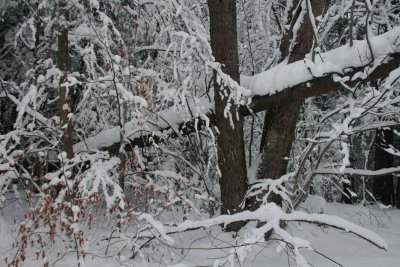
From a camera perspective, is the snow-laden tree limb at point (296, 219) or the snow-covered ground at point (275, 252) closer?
the snow-laden tree limb at point (296, 219)

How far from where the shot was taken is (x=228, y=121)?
4.72 meters

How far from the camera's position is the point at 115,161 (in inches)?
184

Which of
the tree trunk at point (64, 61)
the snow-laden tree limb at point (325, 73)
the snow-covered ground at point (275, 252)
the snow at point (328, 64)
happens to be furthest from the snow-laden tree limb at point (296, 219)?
the tree trunk at point (64, 61)

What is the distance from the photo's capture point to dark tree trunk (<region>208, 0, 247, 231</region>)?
4.75 meters

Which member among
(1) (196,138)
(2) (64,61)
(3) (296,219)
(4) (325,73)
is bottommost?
(3) (296,219)

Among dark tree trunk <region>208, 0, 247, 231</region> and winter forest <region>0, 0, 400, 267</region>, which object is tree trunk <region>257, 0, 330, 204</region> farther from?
dark tree trunk <region>208, 0, 247, 231</region>

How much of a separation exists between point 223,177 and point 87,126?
3.08m

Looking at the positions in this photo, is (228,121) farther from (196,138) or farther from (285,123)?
(196,138)

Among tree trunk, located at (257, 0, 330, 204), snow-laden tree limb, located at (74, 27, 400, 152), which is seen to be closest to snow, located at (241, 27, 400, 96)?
snow-laden tree limb, located at (74, 27, 400, 152)

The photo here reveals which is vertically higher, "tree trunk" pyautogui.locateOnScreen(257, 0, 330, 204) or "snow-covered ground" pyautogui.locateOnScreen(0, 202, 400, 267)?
"tree trunk" pyautogui.locateOnScreen(257, 0, 330, 204)

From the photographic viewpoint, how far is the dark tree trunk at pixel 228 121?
475cm

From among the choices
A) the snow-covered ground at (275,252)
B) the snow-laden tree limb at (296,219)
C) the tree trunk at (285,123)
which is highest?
the tree trunk at (285,123)

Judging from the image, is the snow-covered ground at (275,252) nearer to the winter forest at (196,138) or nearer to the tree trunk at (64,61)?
the winter forest at (196,138)

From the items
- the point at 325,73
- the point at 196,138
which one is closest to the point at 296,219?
the point at 325,73
